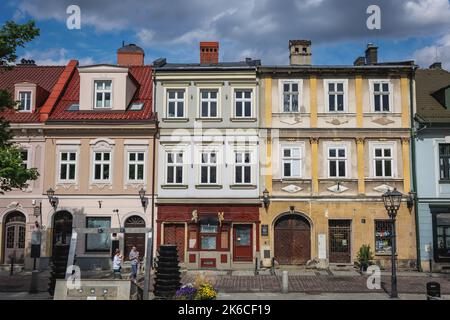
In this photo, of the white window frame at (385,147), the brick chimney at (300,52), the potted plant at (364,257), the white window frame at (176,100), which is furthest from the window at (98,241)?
the white window frame at (385,147)

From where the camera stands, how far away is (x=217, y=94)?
2675cm

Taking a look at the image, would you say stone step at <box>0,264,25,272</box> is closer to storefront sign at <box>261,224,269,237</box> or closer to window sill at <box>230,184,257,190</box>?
window sill at <box>230,184,257,190</box>

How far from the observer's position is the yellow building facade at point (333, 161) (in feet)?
84.2

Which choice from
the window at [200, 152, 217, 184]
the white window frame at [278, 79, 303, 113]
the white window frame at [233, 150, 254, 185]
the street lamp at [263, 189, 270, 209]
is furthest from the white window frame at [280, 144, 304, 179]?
the window at [200, 152, 217, 184]

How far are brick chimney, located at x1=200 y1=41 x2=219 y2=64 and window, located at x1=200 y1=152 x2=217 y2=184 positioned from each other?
20.0ft

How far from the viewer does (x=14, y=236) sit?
26.2 metres

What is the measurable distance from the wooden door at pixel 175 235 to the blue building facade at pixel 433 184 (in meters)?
12.4

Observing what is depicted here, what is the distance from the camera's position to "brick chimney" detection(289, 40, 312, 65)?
28125 millimetres

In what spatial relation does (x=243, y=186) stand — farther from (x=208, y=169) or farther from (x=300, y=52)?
(x=300, y=52)

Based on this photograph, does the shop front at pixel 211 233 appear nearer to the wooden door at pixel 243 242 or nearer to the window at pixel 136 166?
the wooden door at pixel 243 242
